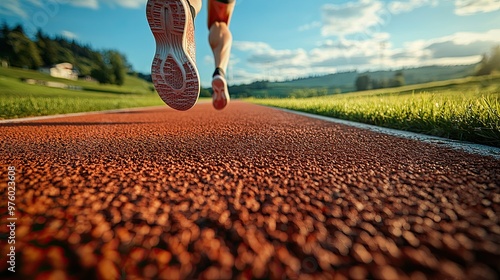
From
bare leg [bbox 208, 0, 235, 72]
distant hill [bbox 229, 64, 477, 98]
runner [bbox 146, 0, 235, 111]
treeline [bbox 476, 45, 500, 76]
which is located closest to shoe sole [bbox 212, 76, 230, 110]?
bare leg [bbox 208, 0, 235, 72]

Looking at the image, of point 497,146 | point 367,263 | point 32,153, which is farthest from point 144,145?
point 497,146

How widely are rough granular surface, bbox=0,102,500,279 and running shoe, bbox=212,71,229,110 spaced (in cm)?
205

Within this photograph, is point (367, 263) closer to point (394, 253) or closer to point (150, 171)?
point (394, 253)

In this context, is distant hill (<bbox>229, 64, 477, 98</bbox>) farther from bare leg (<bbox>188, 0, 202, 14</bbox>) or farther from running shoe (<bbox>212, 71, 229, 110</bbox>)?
bare leg (<bbox>188, 0, 202, 14</bbox>)

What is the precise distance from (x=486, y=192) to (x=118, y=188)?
1464 mm

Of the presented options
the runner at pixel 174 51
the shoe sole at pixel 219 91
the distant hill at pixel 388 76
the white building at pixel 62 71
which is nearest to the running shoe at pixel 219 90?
the shoe sole at pixel 219 91

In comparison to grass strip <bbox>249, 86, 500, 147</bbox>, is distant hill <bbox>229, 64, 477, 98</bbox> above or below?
above

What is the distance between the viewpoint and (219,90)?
10.9 ft

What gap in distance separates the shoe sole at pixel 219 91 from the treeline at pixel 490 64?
48.7m

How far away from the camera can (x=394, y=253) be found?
59 cm

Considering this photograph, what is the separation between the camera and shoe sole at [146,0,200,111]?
219 cm

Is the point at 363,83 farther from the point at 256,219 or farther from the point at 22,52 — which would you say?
the point at 22,52

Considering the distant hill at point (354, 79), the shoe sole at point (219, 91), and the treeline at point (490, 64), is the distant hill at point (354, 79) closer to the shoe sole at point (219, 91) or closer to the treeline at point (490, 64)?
the treeline at point (490, 64)

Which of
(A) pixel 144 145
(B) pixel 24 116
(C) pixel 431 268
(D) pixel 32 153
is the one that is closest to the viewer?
(C) pixel 431 268
